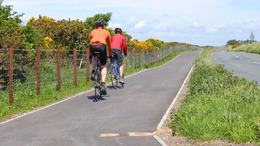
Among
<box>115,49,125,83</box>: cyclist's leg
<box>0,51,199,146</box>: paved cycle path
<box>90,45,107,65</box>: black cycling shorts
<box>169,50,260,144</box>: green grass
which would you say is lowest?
<box>0,51,199,146</box>: paved cycle path

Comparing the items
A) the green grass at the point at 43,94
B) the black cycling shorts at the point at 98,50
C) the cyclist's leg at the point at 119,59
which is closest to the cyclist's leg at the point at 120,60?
the cyclist's leg at the point at 119,59

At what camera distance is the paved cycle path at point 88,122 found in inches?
247

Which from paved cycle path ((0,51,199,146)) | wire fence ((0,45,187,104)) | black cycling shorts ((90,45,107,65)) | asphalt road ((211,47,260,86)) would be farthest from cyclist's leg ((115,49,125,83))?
asphalt road ((211,47,260,86))

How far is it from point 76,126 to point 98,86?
3.35 meters

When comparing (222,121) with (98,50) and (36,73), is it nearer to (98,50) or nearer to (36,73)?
(98,50)

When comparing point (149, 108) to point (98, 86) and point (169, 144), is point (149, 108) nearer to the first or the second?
point (98, 86)

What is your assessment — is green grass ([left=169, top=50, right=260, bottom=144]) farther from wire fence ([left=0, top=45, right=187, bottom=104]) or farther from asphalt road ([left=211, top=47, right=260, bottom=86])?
asphalt road ([left=211, top=47, right=260, bottom=86])

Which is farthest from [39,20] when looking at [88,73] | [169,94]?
[169,94]

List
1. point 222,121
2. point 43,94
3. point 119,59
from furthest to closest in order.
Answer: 1. point 119,59
2. point 43,94
3. point 222,121

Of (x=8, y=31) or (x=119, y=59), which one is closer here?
(x=119, y=59)

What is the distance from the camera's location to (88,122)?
7.80m

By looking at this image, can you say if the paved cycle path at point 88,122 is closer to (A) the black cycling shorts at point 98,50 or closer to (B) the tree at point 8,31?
(A) the black cycling shorts at point 98,50

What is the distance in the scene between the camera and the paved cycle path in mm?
6282

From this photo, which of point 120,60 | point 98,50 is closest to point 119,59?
point 120,60
